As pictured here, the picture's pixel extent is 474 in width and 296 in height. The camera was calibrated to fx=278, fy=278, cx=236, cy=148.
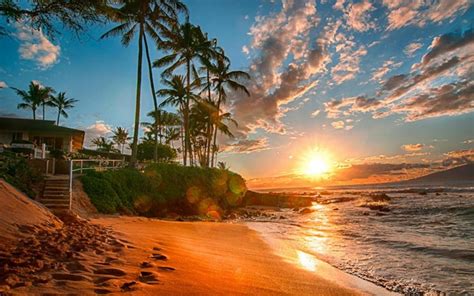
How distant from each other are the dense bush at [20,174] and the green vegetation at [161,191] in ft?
6.83

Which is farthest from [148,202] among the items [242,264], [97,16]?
[242,264]

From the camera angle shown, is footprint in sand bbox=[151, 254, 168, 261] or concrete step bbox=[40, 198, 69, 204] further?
concrete step bbox=[40, 198, 69, 204]

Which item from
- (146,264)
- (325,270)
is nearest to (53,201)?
(146,264)

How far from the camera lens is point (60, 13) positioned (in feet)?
25.7

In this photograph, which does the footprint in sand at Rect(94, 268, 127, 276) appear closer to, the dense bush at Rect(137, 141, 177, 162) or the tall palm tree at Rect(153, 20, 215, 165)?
the tall palm tree at Rect(153, 20, 215, 165)

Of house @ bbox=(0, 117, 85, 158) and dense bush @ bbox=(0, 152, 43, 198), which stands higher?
house @ bbox=(0, 117, 85, 158)

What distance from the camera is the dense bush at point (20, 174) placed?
11.6 meters

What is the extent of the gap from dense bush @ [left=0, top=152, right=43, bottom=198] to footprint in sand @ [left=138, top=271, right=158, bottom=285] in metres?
10.6

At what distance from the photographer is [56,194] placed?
12.2 m

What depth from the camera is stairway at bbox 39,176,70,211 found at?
1126 centimetres

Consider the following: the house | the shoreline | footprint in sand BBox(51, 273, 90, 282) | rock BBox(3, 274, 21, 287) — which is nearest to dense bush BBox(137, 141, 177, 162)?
the house

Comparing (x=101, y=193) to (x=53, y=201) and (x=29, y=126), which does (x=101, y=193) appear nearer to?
(x=53, y=201)

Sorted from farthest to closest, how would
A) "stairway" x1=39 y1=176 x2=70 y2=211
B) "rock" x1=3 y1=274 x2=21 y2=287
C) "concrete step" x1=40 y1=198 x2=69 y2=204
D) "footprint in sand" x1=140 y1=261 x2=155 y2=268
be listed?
"concrete step" x1=40 y1=198 x2=69 y2=204 < "stairway" x1=39 y1=176 x2=70 y2=211 < "footprint in sand" x1=140 y1=261 x2=155 y2=268 < "rock" x1=3 y1=274 x2=21 y2=287

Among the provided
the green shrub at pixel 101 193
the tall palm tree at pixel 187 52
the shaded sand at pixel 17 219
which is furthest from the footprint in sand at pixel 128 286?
the tall palm tree at pixel 187 52
